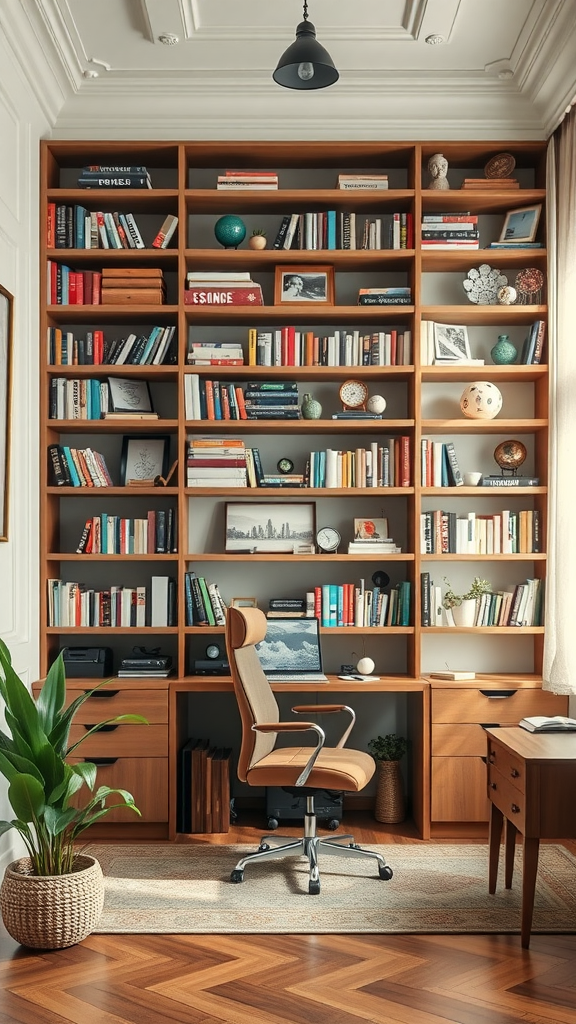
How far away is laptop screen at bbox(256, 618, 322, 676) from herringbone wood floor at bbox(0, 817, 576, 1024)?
1444 mm

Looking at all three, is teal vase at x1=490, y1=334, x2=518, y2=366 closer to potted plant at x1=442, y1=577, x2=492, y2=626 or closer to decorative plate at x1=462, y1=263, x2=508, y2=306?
decorative plate at x1=462, y1=263, x2=508, y2=306

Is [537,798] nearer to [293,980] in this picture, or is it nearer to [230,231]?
[293,980]

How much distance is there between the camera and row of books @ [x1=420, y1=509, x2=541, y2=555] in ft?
15.0

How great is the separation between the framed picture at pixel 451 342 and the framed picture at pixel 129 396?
56.3 inches

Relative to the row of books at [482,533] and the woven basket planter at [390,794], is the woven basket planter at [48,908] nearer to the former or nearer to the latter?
the woven basket planter at [390,794]

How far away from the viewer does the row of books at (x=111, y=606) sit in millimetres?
4473

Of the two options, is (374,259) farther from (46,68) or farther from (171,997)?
(171,997)

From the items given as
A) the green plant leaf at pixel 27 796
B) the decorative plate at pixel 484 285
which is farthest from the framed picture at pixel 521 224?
the green plant leaf at pixel 27 796

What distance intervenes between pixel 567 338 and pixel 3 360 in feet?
8.06

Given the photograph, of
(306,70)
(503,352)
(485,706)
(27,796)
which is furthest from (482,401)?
(27,796)

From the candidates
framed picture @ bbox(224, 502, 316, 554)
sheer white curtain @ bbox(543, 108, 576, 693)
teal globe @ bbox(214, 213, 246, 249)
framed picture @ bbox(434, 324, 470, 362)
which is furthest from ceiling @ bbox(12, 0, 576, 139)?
framed picture @ bbox(224, 502, 316, 554)

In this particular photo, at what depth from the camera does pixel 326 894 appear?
11.7 feet

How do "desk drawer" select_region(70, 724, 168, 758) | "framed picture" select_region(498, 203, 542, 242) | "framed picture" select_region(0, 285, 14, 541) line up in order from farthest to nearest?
1. "framed picture" select_region(498, 203, 542, 242)
2. "desk drawer" select_region(70, 724, 168, 758)
3. "framed picture" select_region(0, 285, 14, 541)

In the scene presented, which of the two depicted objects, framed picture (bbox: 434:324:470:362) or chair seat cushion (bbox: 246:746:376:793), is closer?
chair seat cushion (bbox: 246:746:376:793)
